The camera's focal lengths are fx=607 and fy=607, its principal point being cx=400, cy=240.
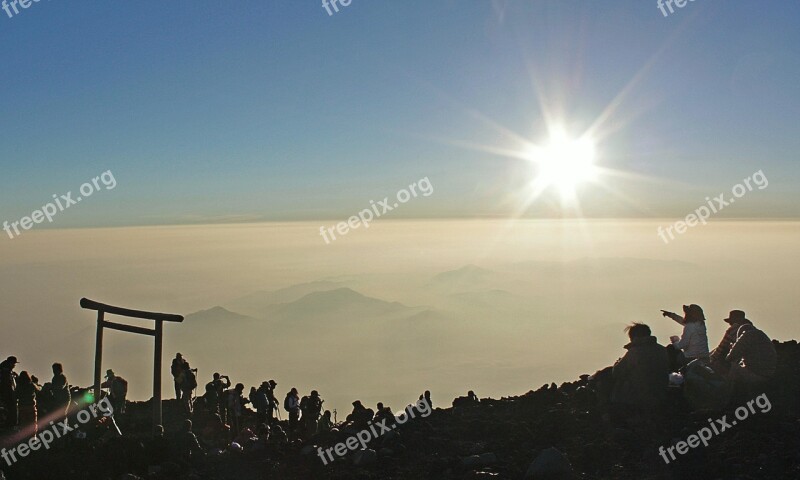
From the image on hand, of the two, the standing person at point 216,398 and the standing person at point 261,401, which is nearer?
the standing person at point 261,401

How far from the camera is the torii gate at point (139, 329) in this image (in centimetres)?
1365

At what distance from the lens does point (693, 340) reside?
41.6 ft

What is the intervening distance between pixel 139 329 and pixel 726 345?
1283 centimetres

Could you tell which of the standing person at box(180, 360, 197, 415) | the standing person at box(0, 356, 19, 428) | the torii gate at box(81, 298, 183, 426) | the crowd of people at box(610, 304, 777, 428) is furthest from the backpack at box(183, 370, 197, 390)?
the crowd of people at box(610, 304, 777, 428)

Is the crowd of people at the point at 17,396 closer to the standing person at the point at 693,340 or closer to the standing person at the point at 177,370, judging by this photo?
the standing person at the point at 177,370

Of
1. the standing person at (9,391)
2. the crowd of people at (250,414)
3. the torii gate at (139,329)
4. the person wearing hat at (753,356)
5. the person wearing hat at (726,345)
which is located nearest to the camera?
the person wearing hat at (753,356)

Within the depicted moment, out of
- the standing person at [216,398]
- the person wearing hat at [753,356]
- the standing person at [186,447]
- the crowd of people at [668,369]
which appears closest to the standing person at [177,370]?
the standing person at [216,398]

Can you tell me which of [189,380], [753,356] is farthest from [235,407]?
[753,356]

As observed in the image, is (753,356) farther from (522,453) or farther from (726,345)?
(522,453)

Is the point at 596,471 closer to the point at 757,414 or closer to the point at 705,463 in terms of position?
the point at 705,463

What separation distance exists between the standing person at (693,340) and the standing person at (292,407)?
917 cm

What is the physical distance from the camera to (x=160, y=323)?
13.9m

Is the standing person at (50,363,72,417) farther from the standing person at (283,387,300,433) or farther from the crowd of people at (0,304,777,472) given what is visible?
the standing person at (283,387,300,433)

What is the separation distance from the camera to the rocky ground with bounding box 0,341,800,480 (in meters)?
9.86
